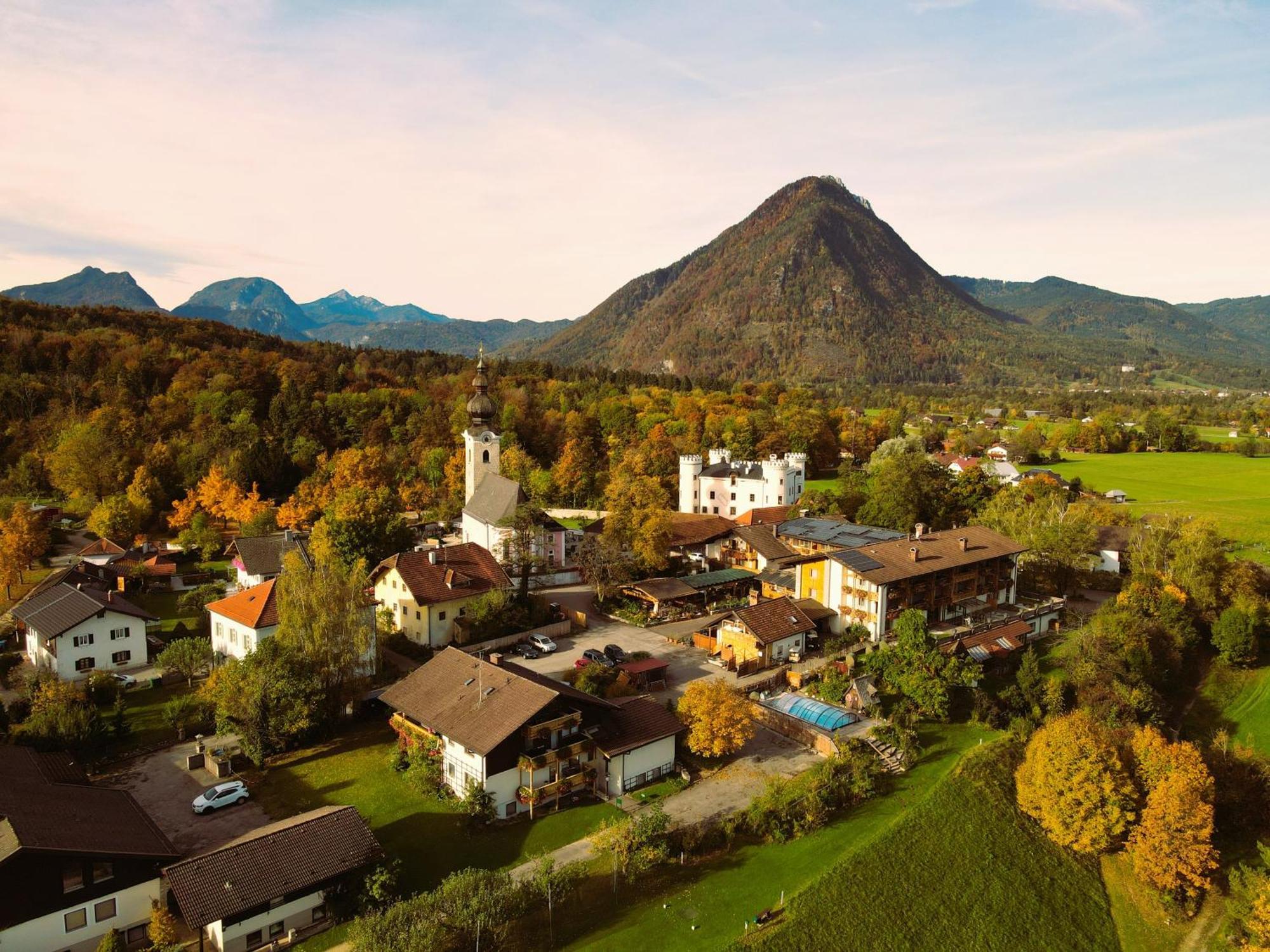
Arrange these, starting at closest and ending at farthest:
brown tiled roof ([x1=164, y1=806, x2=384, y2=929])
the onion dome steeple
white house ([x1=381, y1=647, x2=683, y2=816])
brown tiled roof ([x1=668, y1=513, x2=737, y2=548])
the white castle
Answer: brown tiled roof ([x1=164, y1=806, x2=384, y2=929]) → white house ([x1=381, y1=647, x2=683, y2=816]) → brown tiled roof ([x1=668, y1=513, x2=737, y2=548]) → the onion dome steeple → the white castle

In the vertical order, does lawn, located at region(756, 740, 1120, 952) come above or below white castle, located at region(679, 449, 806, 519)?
Result: below

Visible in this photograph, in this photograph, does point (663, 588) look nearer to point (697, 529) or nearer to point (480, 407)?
point (697, 529)

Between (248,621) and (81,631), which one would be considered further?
(81,631)

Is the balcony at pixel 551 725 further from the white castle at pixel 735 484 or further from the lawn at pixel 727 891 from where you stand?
the white castle at pixel 735 484

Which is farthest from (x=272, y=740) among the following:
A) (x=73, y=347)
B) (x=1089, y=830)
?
(x=73, y=347)

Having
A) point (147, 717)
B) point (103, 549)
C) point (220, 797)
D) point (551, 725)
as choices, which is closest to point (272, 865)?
point (220, 797)

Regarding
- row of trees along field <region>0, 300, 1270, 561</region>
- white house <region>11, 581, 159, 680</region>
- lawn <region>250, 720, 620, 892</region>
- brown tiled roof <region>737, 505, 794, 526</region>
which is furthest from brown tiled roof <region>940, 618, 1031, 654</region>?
white house <region>11, 581, 159, 680</region>

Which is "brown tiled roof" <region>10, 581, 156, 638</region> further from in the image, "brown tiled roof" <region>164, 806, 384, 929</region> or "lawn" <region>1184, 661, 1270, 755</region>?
"lawn" <region>1184, 661, 1270, 755</region>
